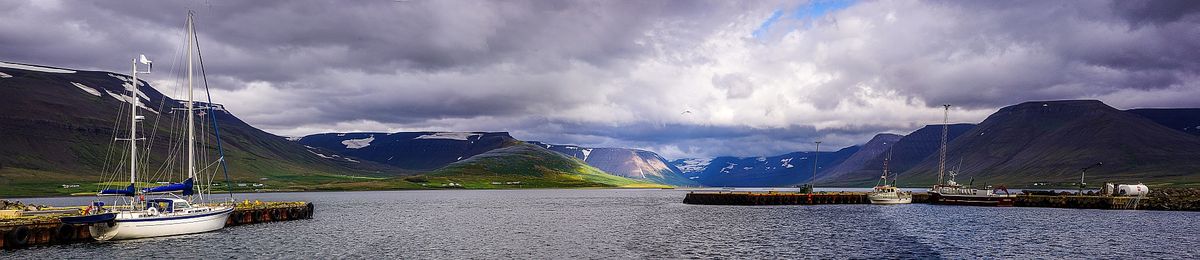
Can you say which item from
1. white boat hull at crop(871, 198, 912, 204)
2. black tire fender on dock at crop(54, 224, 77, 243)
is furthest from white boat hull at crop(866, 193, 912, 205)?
black tire fender on dock at crop(54, 224, 77, 243)

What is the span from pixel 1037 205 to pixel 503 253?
448ft

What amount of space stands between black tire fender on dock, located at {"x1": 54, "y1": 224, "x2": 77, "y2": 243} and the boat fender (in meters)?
2.99

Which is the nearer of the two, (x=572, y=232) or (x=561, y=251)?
(x=561, y=251)

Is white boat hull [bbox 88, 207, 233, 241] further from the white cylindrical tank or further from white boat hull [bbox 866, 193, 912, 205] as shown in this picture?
the white cylindrical tank

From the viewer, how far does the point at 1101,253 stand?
228ft

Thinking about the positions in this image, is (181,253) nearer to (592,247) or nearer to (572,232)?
(592,247)

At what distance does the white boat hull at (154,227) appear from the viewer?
238 ft

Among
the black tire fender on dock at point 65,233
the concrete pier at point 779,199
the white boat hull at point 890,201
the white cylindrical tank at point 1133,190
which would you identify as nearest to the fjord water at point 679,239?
the black tire fender on dock at point 65,233

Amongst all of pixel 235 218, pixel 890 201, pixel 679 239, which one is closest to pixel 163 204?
pixel 235 218

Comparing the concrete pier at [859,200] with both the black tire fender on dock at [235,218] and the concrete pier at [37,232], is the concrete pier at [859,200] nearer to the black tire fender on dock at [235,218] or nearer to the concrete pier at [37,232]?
the black tire fender on dock at [235,218]

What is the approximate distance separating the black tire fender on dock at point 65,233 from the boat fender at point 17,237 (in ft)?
9.82

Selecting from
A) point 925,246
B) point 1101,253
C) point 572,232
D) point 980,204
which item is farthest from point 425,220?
point 980,204

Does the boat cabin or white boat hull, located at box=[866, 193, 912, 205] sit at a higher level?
the boat cabin

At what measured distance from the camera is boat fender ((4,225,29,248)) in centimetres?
6662
